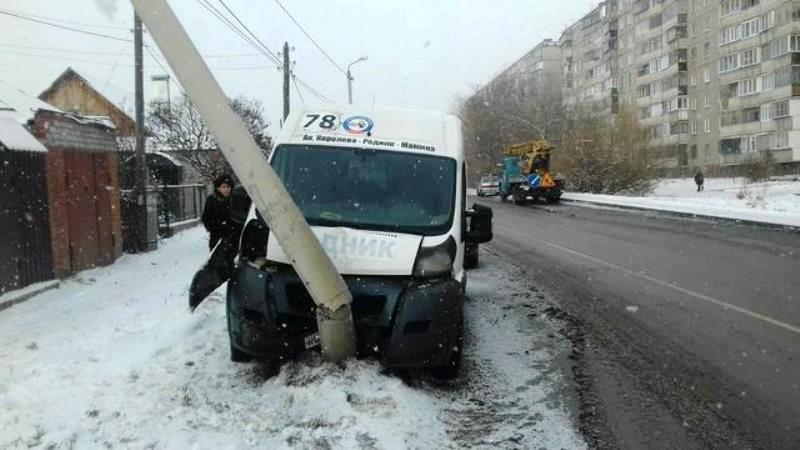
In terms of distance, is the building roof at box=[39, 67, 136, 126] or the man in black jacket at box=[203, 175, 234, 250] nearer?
the man in black jacket at box=[203, 175, 234, 250]

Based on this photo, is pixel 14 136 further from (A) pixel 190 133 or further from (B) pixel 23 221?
(A) pixel 190 133

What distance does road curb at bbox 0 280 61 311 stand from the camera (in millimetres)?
9312

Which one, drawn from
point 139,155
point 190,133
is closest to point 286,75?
point 190,133

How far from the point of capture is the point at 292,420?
4.57 meters


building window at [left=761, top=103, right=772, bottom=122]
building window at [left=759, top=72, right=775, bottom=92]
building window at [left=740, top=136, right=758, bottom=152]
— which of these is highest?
building window at [left=759, top=72, right=775, bottom=92]

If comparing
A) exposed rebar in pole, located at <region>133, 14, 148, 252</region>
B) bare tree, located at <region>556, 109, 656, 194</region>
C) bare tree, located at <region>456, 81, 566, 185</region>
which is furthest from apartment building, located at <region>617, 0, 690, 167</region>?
exposed rebar in pole, located at <region>133, 14, 148, 252</region>

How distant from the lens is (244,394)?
517cm

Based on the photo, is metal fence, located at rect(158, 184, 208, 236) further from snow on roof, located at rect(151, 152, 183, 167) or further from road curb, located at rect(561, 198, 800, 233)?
road curb, located at rect(561, 198, 800, 233)

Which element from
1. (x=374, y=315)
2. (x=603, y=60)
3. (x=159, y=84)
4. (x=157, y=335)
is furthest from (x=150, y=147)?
(x=603, y=60)

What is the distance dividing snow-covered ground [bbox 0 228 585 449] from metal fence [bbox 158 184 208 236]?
37.1ft

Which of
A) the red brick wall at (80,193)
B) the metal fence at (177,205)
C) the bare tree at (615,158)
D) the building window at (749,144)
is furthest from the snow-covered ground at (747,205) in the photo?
A: the building window at (749,144)

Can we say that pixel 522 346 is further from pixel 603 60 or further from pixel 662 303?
pixel 603 60

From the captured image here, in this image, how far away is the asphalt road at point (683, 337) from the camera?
4.80 m

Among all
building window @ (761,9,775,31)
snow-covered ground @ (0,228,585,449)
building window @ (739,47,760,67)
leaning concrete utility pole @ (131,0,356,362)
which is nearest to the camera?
snow-covered ground @ (0,228,585,449)
